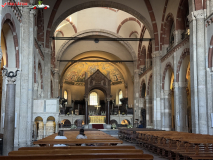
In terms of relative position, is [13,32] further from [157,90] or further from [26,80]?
[157,90]

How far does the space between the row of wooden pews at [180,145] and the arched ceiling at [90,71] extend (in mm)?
26965

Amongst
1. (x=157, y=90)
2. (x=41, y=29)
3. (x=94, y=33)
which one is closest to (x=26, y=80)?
(x=41, y=29)

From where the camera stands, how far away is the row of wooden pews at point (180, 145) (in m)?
7.94

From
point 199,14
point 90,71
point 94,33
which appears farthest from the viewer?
point 90,71

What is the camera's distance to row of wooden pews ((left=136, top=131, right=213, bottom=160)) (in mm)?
7941

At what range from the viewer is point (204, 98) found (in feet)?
45.3

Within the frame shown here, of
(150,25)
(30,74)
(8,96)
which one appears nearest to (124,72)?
(150,25)

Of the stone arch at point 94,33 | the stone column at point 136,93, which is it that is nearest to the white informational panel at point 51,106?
the stone column at point 136,93

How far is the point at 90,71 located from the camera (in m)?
43.1

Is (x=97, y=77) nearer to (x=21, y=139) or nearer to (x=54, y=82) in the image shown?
(x=54, y=82)

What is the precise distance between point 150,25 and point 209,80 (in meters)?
11.9

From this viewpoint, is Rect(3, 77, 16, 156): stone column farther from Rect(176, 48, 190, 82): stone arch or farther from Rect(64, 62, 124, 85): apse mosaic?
Rect(64, 62, 124, 85): apse mosaic

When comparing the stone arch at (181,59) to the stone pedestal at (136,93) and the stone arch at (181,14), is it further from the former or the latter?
the stone pedestal at (136,93)

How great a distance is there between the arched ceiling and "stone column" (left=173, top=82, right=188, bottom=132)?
22962 millimetres
